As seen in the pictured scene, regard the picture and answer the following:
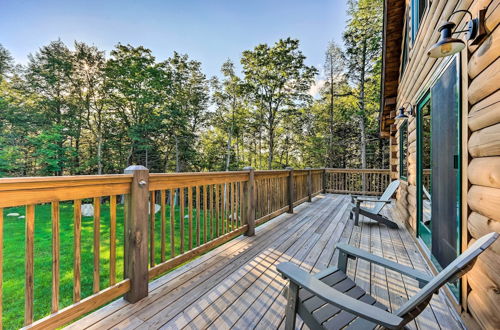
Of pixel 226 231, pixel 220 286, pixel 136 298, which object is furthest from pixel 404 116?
pixel 136 298

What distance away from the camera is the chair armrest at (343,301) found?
3.18 feet

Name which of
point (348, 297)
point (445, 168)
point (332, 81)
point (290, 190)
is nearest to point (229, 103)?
point (332, 81)

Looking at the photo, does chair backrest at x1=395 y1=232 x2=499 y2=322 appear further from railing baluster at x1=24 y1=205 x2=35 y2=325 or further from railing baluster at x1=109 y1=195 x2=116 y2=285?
railing baluster at x1=24 y1=205 x2=35 y2=325

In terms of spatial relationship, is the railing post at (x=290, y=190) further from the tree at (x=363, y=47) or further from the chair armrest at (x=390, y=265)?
the tree at (x=363, y=47)

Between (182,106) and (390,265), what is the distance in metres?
15.4

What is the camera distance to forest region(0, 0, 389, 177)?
13.1 m

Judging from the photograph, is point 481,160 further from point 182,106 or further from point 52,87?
point 52,87

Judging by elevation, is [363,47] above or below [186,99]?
above

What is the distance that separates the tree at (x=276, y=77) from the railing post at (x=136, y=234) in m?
12.7

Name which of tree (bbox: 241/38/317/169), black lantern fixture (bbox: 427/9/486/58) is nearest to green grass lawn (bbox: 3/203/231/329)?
black lantern fixture (bbox: 427/9/486/58)

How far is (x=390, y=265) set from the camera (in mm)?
1552

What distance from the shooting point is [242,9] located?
8.82 metres

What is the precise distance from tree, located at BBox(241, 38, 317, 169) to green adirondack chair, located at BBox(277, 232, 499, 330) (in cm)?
1282

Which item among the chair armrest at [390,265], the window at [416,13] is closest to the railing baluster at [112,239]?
the chair armrest at [390,265]
